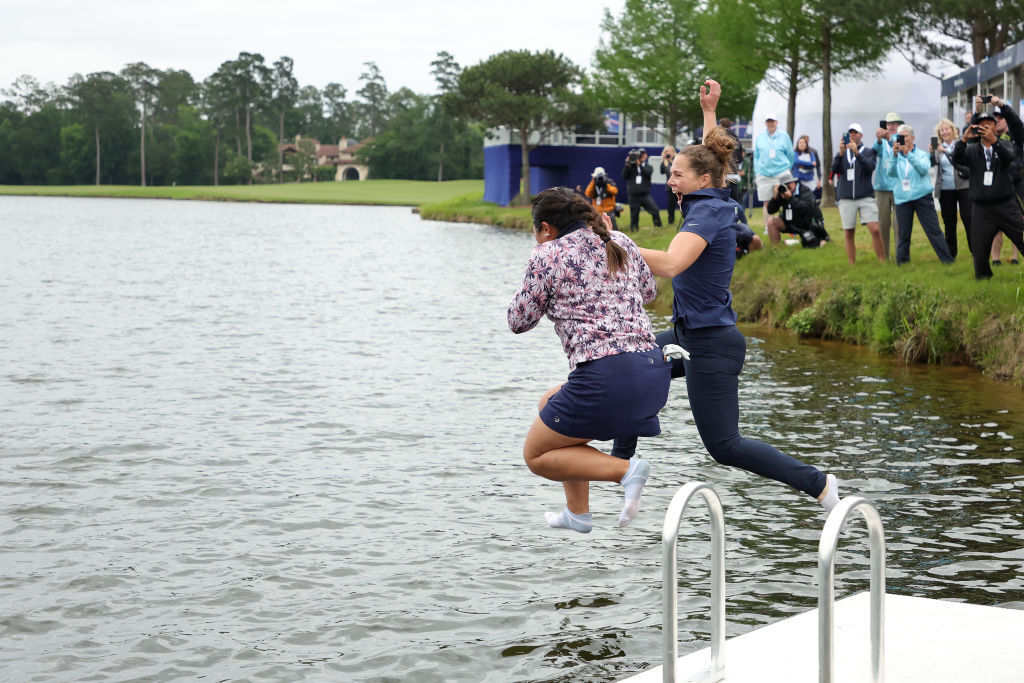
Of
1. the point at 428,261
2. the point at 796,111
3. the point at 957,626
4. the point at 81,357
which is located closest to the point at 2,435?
the point at 81,357

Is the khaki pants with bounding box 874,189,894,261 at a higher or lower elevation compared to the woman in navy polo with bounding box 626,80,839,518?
higher

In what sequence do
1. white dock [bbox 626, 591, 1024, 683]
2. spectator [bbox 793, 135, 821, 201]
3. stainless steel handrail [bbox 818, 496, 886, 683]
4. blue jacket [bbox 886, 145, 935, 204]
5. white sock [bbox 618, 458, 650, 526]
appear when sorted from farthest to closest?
spectator [bbox 793, 135, 821, 201] < blue jacket [bbox 886, 145, 935, 204] < white sock [bbox 618, 458, 650, 526] < white dock [bbox 626, 591, 1024, 683] < stainless steel handrail [bbox 818, 496, 886, 683]

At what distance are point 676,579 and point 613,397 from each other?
1.50 m

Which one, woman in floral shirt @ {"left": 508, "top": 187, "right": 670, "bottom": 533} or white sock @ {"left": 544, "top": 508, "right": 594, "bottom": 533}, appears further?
white sock @ {"left": 544, "top": 508, "right": 594, "bottom": 533}

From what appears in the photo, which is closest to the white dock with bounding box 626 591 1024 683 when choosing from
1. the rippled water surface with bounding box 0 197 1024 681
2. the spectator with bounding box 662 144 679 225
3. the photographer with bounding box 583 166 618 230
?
the rippled water surface with bounding box 0 197 1024 681

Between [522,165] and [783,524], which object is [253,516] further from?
[522,165]

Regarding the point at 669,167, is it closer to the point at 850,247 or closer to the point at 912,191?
the point at 850,247

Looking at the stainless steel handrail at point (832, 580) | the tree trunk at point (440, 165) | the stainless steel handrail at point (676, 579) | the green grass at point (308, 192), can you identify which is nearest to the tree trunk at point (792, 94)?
the stainless steel handrail at point (676, 579)

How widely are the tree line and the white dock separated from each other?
105 feet

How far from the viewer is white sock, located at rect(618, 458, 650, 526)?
6.19 m

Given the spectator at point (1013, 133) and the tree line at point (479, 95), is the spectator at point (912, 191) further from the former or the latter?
the tree line at point (479, 95)

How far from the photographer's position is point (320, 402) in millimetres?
13641

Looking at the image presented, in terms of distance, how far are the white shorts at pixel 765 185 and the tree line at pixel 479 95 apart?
56.3 feet

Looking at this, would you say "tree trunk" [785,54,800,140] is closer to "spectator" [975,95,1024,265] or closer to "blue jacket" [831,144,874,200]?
"blue jacket" [831,144,874,200]
